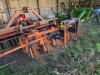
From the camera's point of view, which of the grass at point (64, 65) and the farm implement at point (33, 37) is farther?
the farm implement at point (33, 37)

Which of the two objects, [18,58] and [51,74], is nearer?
[51,74]

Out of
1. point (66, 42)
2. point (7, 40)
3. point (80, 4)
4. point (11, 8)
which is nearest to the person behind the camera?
point (7, 40)

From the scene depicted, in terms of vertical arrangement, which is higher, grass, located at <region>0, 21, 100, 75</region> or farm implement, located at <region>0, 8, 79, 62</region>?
farm implement, located at <region>0, 8, 79, 62</region>

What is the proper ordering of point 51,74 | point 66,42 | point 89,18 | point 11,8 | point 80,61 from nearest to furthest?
point 51,74 → point 80,61 → point 66,42 → point 11,8 → point 89,18

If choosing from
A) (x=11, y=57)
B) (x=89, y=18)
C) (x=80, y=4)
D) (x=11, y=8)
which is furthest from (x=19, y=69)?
(x=80, y=4)

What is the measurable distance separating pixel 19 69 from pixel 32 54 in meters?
0.63

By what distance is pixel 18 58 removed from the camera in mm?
4312

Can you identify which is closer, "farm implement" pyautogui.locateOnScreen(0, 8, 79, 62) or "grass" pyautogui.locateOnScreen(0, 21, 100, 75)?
"grass" pyautogui.locateOnScreen(0, 21, 100, 75)

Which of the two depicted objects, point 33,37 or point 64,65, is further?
point 33,37

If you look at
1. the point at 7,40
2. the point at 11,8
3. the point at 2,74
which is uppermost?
the point at 11,8

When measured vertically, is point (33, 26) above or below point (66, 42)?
above

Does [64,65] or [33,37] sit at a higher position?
[33,37]

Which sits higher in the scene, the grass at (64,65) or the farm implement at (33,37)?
the farm implement at (33,37)

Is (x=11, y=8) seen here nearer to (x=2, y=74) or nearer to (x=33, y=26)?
(x=33, y=26)
